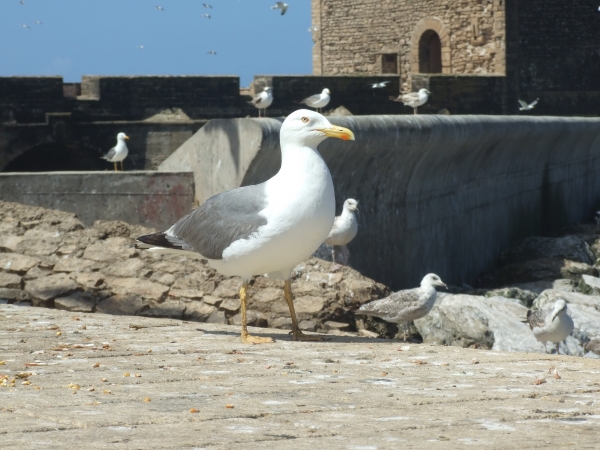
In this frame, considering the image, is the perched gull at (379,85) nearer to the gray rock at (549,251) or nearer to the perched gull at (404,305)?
the gray rock at (549,251)

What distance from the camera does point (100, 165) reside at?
2334cm

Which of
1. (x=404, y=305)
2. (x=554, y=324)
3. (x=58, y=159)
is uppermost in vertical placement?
(x=58, y=159)

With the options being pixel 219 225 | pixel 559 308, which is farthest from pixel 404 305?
pixel 219 225

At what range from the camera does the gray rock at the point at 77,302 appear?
8766mm

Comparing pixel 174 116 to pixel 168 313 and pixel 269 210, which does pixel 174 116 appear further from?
pixel 269 210

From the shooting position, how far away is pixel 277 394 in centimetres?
496

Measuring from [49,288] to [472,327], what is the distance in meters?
4.27

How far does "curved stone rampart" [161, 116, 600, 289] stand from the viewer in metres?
9.65

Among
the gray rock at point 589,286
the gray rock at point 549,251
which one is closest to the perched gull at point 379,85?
the gray rock at point 549,251

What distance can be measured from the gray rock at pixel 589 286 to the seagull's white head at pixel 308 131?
8.65 metres

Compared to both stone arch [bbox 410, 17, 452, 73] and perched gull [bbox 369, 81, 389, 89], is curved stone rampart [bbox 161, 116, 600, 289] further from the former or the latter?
stone arch [bbox 410, 17, 452, 73]

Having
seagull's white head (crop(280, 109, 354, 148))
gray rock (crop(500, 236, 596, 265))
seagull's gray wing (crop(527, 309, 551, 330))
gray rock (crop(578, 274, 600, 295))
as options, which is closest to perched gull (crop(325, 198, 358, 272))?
seagull's gray wing (crop(527, 309, 551, 330))

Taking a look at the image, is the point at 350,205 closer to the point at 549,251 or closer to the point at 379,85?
the point at 549,251

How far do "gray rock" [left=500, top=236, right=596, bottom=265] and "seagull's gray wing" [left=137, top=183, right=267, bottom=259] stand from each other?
35.3 ft
